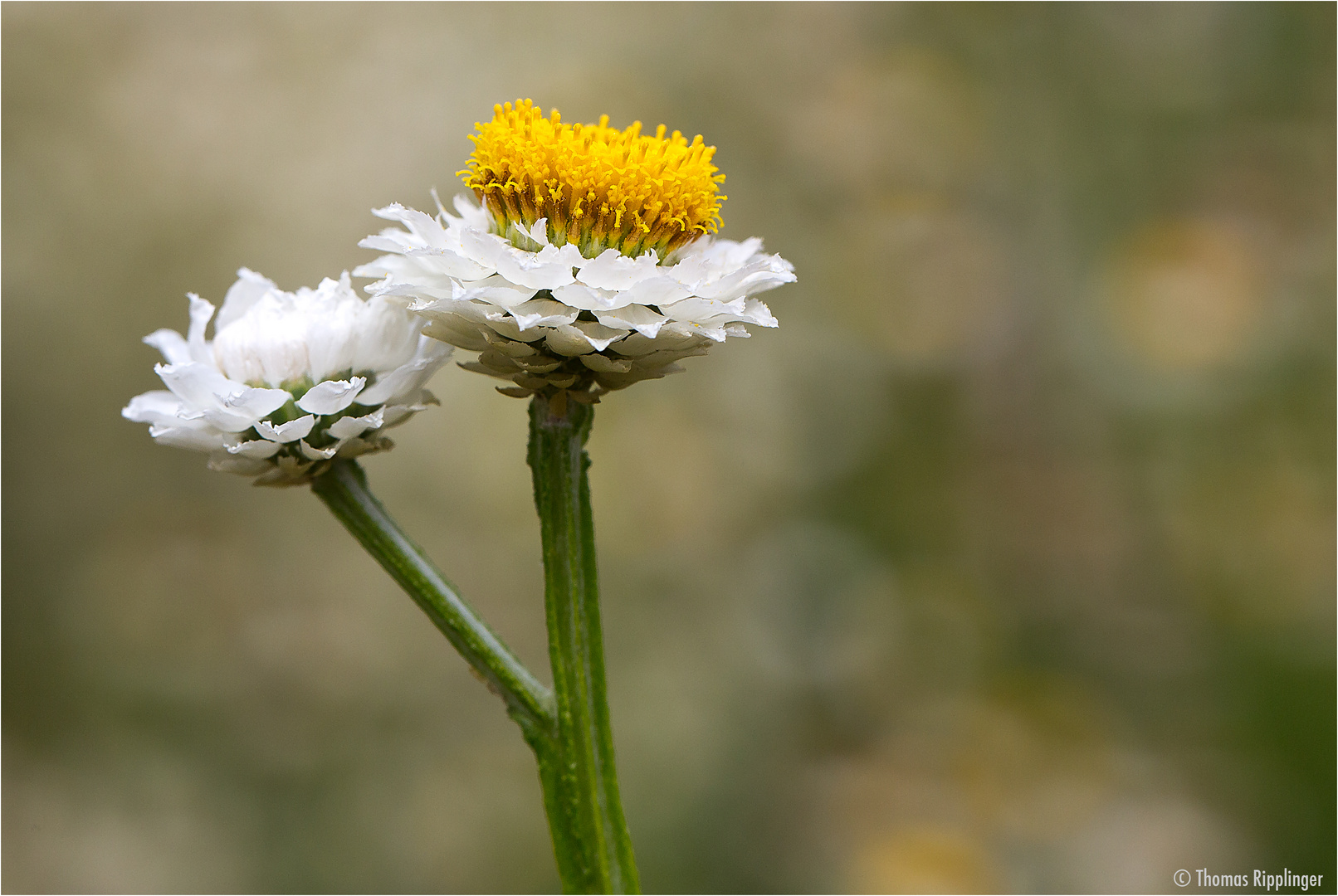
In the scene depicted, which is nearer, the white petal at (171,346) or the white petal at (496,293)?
the white petal at (496,293)

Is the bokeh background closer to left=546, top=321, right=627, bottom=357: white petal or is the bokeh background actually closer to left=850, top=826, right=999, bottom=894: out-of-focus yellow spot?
left=850, top=826, right=999, bottom=894: out-of-focus yellow spot

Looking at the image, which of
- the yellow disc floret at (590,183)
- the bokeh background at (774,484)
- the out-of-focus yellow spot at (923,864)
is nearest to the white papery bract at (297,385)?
the yellow disc floret at (590,183)

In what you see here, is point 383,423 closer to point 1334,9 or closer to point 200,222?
point 200,222

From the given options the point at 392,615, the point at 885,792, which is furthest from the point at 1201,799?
the point at 392,615

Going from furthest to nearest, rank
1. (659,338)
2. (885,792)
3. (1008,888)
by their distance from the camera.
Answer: (885,792) < (1008,888) < (659,338)

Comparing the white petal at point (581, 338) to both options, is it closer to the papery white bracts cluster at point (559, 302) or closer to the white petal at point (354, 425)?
the papery white bracts cluster at point (559, 302)

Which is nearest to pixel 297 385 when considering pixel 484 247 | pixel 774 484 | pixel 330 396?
pixel 330 396

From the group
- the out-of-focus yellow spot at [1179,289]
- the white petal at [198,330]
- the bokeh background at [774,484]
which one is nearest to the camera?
the white petal at [198,330]

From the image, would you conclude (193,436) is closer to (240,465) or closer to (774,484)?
(240,465)
